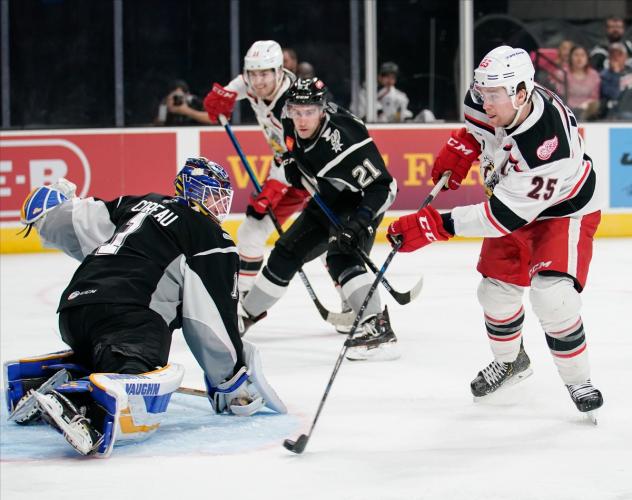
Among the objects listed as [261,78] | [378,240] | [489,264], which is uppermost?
[261,78]

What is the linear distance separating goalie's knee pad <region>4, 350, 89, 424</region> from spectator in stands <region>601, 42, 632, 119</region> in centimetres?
511

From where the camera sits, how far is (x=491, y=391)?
3377mm

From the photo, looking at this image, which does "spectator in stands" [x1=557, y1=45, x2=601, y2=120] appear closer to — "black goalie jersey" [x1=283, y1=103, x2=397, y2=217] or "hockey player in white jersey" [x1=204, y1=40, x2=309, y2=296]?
"hockey player in white jersey" [x1=204, y1=40, x2=309, y2=296]

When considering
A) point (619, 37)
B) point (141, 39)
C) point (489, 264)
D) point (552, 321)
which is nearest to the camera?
point (552, 321)

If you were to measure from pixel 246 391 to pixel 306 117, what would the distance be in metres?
1.08

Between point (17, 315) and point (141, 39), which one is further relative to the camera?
point (141, 39)

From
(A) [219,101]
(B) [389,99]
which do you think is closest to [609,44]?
(B) [389,99]

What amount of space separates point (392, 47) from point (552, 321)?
14.7 ft

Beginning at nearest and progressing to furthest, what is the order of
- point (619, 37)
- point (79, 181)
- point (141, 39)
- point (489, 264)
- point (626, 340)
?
point (489, 264) < point (626, 340) < point (79, 181) < point (141, 39) < point (619, 37)

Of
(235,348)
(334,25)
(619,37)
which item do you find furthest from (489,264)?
(619,37)

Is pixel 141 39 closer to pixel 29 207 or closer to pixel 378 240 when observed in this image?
pixel 378 240

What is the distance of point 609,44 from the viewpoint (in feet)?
24.7

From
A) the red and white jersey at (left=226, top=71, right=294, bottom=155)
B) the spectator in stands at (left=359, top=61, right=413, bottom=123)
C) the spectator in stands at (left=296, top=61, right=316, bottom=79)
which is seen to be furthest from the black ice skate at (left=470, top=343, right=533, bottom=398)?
the spectator in stands at (left=359, top=61, right=413, bottom=123)

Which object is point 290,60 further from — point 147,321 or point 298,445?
point 298,445
